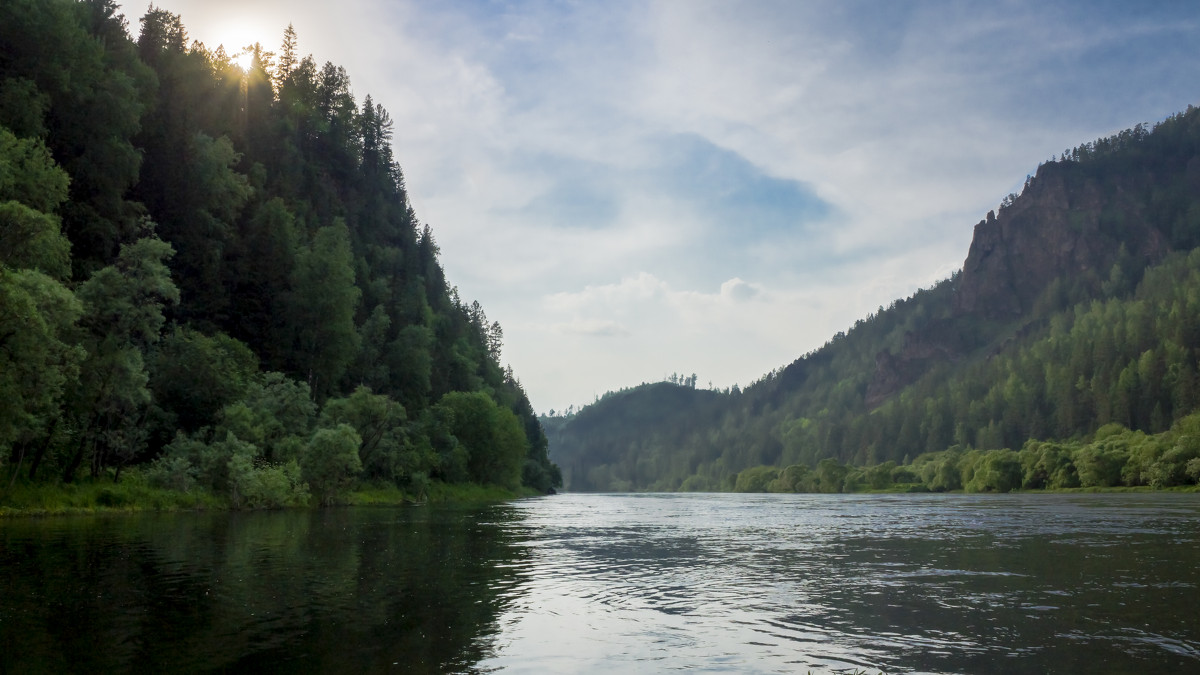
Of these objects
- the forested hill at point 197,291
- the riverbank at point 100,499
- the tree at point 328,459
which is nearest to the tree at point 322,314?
Result: the forested hill at point 197,291

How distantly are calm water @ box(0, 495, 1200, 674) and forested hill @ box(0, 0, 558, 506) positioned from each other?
1887 cm

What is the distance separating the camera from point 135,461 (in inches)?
2729

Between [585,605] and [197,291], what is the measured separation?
8544 centimetres

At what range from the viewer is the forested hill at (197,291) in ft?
186

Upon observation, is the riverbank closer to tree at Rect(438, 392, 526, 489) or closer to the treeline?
tree at Rect(438, 392, 526, 489)

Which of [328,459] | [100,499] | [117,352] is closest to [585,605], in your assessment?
[117,352]

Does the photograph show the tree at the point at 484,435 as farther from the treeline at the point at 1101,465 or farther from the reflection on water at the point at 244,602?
the treeline at the point at 1101,465

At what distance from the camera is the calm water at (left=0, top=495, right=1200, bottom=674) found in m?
15.3

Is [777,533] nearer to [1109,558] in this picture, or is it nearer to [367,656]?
[1109,558]

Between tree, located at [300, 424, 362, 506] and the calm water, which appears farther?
tree, located at [300, 424, 362, 506]

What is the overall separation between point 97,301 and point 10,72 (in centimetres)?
2643

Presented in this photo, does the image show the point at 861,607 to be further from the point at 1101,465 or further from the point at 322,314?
the point at 1101,465

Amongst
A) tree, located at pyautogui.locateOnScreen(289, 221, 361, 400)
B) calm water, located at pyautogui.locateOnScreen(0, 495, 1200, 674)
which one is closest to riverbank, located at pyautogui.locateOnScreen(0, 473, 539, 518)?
calm water, located at pyautogui.locateOnScreen(0, 495, 1200, 674)

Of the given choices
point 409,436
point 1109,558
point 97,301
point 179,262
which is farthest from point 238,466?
point 1109,558
